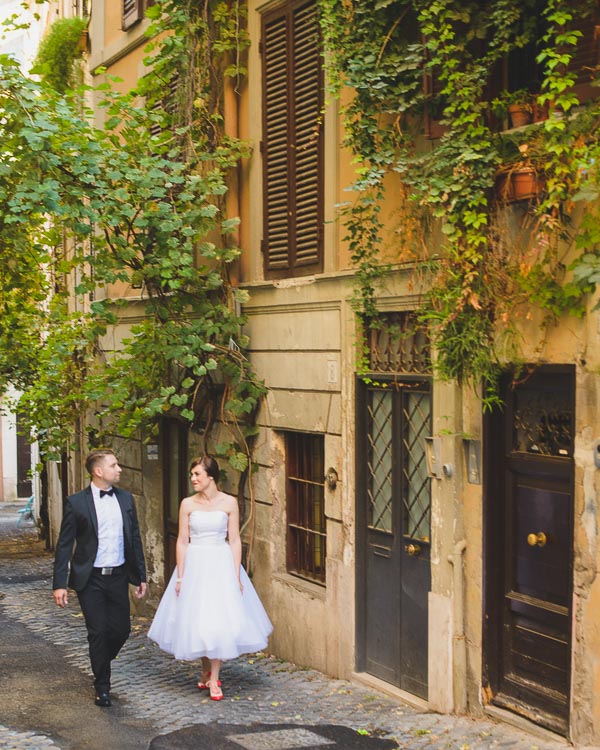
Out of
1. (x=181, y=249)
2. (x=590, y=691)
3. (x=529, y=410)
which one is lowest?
(x=590, y=691)

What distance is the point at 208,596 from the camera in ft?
28.8

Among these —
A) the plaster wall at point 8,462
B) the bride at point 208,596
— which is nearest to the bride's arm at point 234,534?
the bride at point 208,596

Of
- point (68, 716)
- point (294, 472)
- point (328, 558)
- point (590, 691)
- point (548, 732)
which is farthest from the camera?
point (294, 472)

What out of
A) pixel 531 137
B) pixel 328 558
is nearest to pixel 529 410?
pixel 531 137

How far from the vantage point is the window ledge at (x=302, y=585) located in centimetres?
995

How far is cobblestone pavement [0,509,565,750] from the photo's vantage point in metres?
7.43

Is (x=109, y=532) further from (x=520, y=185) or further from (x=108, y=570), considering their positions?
(x=520, y=185)

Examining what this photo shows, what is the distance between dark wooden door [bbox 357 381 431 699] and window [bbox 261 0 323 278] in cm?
170

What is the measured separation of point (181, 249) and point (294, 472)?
2.33 m

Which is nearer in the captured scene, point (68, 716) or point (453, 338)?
point (453, 338)

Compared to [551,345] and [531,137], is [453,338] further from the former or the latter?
[531,137]

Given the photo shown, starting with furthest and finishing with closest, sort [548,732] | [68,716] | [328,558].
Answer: [328,558] < [68,716] < [548,732]

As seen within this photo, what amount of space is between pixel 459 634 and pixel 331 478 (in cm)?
212

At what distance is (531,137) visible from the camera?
6.91 metres
